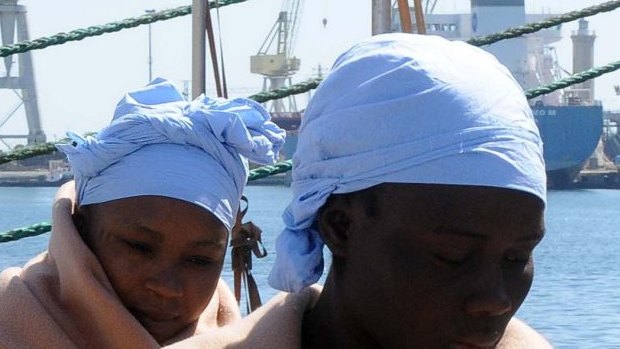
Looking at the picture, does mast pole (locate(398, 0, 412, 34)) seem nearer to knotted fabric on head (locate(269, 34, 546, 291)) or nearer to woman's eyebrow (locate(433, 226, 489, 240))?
knotted fabric on head (locate(269, 34, 546, 291))

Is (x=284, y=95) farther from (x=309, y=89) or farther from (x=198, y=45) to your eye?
(x=198, y=45)

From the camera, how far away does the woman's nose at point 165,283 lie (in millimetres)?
2018

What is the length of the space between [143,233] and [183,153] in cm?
14

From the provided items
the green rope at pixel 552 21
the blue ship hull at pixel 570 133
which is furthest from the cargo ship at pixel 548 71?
the green rope at pixel 552 21

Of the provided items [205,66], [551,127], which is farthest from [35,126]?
[205,66]

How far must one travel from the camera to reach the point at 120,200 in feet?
6.86

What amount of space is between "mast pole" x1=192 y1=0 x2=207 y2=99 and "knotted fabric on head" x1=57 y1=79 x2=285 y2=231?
1.18ft

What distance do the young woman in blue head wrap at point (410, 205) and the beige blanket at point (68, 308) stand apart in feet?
1.90

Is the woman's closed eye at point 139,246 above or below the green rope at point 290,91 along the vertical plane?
below

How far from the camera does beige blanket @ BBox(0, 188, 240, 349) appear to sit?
202cm

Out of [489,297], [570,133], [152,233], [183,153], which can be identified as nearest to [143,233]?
[152,233]

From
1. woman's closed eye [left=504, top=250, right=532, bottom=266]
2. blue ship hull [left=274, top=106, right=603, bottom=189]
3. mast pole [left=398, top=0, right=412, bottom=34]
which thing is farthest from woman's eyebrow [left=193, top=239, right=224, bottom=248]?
blue ship hull [left=274, top=106, right=603, bottom=189]

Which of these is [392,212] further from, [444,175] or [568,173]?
[568,173]

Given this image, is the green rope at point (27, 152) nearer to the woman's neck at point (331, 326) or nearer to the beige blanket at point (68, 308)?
the beige blanket at point (68, 308)
